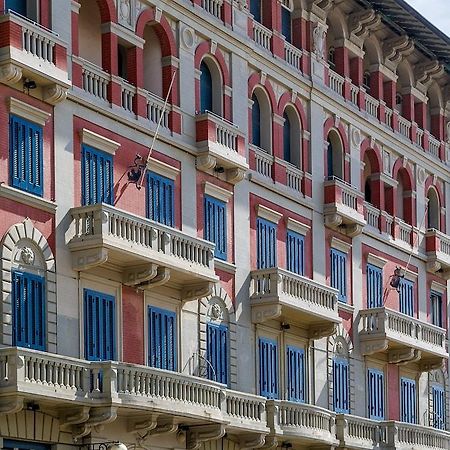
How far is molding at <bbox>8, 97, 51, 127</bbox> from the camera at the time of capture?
42.2 meters

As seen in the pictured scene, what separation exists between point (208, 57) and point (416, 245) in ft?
56.4

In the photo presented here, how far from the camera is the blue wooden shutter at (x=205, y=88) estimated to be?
51656 mm

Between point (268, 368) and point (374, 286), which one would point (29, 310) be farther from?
point (374, 286)

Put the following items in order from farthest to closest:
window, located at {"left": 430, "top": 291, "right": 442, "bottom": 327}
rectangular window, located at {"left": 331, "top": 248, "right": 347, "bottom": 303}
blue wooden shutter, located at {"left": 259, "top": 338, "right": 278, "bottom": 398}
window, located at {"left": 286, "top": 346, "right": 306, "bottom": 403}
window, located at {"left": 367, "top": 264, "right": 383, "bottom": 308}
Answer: window, located at {"left": 430, "top": 291, "right": 442, "bottom": 327} → window, located at {"left": 367, "top": 264, "right": 383, "bottom": 308} → rectangular window, located at {"left": 331, "top": 248, "right": 347, "bottom": 303} → window, located at {"left": 286, "top": 346, "right": 306, "bottom": 403} → blue wooden shutter, located at {"left": 259, "top": 338, "right": 278, "bottom": 398}

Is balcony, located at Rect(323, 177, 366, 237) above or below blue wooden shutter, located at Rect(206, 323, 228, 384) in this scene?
above

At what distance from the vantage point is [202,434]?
47344mm

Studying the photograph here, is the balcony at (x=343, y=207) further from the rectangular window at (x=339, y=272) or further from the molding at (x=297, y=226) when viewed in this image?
the molding at (x=297, y=226)

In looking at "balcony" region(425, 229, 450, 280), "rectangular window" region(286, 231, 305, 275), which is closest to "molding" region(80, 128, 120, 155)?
"rectangular window" region(286, 231, 305, 275)

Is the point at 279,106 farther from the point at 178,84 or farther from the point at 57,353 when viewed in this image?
the point at 57,353

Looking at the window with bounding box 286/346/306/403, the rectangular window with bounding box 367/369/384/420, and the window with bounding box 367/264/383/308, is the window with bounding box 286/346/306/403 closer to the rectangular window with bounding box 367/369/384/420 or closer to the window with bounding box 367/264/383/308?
the rectangular window with bounding box 367/369/384/420

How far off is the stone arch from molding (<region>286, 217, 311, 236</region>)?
14.0m

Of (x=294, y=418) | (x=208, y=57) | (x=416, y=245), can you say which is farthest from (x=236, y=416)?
(x=416, y=245)

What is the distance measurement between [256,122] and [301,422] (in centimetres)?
1029

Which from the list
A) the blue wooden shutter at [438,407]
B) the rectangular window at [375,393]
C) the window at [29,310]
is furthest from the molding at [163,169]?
the blue wooden shutter at [438,407]
